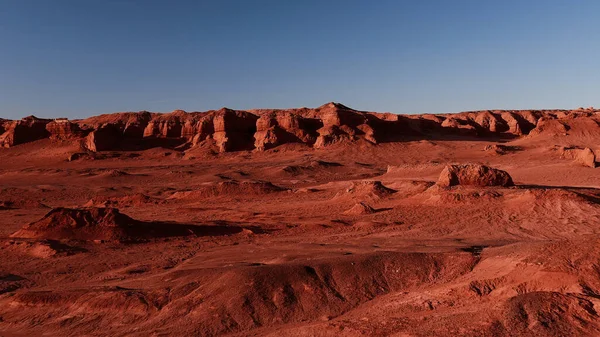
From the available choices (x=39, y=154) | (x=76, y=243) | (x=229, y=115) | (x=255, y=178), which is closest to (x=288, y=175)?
(x=255, y=178)

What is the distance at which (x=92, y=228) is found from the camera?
14.3 meters

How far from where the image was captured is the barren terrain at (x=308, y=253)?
627 centimetres

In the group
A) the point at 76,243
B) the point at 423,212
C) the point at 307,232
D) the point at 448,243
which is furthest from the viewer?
the point at 423,212

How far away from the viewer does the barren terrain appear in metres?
6.27

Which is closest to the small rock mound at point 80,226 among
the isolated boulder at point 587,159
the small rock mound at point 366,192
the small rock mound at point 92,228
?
the small rock mound at point 92,228

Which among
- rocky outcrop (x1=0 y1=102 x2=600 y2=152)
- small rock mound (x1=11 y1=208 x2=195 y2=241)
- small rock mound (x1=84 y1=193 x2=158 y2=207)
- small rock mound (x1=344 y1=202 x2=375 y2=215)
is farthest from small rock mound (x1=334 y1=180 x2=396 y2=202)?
rocky outcrop (x1=0 y1=102 x2=600 y2=152)

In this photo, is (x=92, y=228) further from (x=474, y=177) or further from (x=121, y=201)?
(x=474, y=177)

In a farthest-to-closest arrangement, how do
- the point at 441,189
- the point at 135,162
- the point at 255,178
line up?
the point at 135,162 → the point at 255,178 → the point at 441,189

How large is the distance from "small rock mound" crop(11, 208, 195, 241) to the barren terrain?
54 millimetres

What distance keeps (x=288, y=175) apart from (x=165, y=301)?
25.6 metres

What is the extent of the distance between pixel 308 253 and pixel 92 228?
7.42 meters

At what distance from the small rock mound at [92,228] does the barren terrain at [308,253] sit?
0.18 ft

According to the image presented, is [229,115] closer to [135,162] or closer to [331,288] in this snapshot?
[135,162]

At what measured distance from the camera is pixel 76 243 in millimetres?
13406
